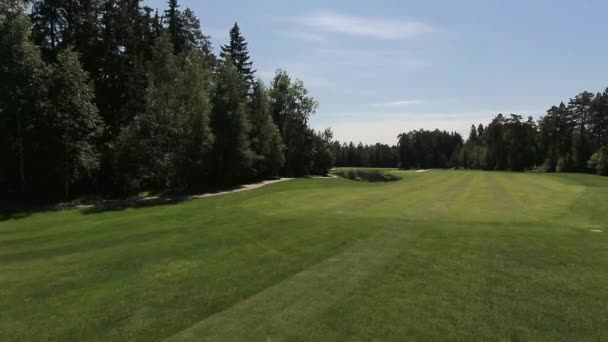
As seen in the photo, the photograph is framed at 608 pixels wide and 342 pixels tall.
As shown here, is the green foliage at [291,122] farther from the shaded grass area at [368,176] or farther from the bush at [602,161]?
the bush at [602,161]

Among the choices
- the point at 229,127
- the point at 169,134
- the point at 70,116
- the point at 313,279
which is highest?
the point at 229,127

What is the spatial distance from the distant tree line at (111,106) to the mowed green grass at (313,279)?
37.7ft

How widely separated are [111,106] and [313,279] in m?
31.3

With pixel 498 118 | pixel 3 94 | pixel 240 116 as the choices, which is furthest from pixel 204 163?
pixel 498 118

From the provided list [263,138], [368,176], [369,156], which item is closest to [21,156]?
[263,138]

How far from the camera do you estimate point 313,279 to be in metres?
7.86

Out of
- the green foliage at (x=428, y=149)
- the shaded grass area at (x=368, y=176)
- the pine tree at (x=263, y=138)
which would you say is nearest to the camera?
the pine tree at (x=263, y=138)

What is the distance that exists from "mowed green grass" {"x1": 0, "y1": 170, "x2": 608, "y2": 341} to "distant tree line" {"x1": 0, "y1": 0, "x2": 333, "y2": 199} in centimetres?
1149

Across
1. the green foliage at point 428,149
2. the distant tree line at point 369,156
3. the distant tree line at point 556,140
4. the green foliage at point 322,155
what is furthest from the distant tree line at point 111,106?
the distant tree line at point 369,156

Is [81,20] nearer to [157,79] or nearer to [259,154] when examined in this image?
[157,79]

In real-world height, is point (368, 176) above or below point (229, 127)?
below

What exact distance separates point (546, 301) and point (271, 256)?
585 centimetres

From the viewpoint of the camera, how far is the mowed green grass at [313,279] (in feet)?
18.7

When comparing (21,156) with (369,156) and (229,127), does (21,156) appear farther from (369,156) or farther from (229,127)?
(369,156)
